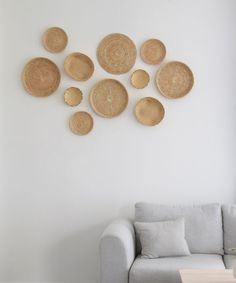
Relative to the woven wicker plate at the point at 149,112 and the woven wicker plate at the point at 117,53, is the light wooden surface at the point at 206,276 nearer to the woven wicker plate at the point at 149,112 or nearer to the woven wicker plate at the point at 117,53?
the woven wicker plate at the point at 149,112

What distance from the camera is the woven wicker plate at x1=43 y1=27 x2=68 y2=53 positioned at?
439 cm

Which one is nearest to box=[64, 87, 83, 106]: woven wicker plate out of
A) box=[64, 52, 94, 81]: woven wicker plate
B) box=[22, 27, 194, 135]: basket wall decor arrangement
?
box=[22, 27, 194, 135]: basket wall decor arrangement

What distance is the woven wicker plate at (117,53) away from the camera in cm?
437

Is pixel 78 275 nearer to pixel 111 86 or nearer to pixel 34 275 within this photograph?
pixel 34 275

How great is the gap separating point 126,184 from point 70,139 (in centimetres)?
65

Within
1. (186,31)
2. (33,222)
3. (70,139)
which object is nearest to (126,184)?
(70,139)

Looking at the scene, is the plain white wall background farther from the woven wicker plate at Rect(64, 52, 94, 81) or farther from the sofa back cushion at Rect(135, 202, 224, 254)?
the sofa back cushion at Rect(135, 202, 224, 254)

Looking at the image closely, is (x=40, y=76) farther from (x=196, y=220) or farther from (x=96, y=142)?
(x=196, y=220)

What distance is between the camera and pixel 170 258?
3756 mm

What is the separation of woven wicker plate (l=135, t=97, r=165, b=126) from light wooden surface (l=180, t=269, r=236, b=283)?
5.29 feet

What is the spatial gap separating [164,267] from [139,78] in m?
1.70

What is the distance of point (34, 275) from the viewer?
14.5ft

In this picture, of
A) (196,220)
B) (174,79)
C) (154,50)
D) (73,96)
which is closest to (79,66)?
(73,96)

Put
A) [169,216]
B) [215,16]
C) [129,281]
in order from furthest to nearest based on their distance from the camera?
[215,16], [169,216], [129,281]
